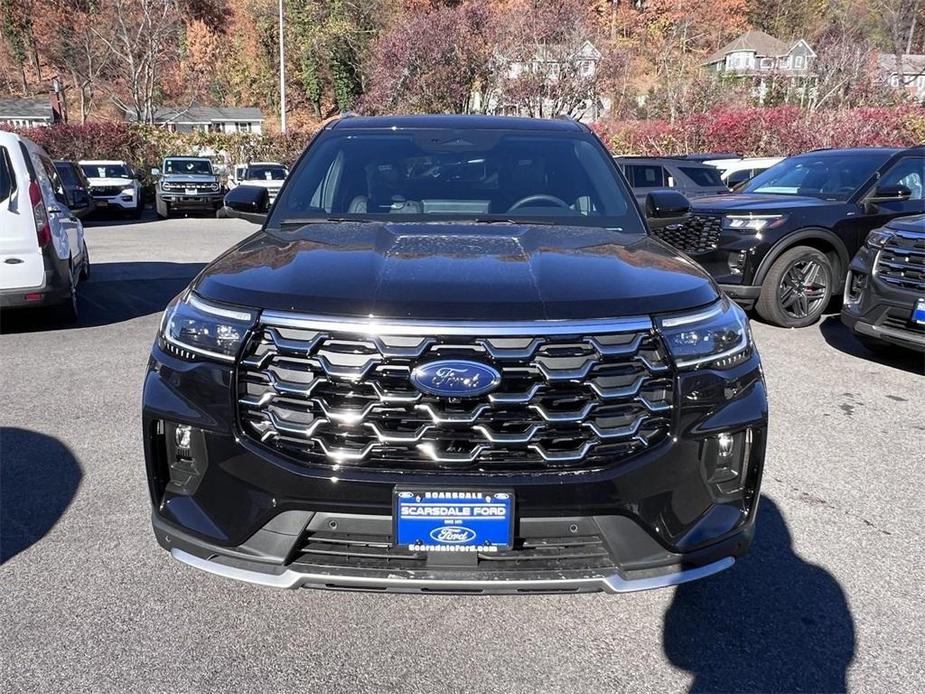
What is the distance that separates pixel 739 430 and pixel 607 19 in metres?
48.2

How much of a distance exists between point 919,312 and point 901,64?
96.3ft

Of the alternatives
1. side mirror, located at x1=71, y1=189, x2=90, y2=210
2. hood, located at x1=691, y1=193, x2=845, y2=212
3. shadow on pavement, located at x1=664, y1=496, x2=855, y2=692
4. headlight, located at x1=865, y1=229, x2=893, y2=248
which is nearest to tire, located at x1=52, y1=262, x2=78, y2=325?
side mirror, located at x1=71, y1=189, x2=90, y2=210

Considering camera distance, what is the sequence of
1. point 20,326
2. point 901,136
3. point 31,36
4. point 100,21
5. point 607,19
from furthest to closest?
point 31,36 < point 607,19 < point 100,21 < point 901,136 < point 20,326

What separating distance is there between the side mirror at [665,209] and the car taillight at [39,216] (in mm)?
5466

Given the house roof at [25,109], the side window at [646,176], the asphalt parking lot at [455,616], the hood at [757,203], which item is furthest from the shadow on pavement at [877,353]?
the house roof at [25,109]

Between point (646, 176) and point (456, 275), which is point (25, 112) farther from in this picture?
point (456, 275)

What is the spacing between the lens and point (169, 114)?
51.8 meters

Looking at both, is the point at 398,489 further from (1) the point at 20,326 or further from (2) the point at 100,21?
(2) the point at 100,21

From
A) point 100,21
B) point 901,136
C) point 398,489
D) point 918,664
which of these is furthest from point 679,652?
point 100,21

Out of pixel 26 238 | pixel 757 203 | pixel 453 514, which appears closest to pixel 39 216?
pixel 26 238

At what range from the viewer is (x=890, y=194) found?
7.80 m

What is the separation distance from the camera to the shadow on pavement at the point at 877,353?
6504 mm

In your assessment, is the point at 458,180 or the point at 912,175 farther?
the point at 912,175

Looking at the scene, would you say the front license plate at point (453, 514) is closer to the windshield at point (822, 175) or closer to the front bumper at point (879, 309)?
the front bumper at point (879, 309)
